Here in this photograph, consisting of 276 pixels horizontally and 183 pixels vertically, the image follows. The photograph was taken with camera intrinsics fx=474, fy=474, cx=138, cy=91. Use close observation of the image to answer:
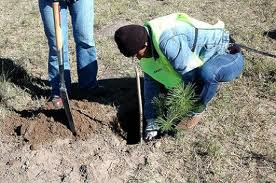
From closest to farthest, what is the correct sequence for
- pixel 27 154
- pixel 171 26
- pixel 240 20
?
pixel 171 26 → pixel 27 154 → pixel 240 20

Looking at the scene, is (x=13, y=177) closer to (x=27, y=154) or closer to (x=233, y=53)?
(x=27, y=154)

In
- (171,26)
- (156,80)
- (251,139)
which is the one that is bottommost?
(251,139)

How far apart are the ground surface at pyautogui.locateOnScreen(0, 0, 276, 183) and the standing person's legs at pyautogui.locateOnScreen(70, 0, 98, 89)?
0.20m

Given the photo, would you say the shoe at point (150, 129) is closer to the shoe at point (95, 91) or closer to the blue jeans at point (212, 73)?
the blue jeans at point (212, 73)

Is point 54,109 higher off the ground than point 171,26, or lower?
lower

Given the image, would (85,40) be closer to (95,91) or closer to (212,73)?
(95,91)

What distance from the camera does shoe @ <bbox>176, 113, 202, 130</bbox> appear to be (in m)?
3.92

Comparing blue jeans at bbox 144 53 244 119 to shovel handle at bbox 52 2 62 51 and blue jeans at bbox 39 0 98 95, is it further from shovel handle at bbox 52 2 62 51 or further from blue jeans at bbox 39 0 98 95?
shovel handle at bbox 52 2 62 51

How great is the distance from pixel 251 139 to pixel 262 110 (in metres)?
0.48

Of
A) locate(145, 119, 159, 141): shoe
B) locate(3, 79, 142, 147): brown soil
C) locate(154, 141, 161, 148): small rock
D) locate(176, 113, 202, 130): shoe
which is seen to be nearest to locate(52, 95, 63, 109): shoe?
locate(3, 79, 142, 147): brown soil

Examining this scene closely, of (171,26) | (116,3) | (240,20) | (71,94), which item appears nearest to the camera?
(171,26)

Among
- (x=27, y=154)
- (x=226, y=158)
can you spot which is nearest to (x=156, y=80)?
(x=226, y=158)

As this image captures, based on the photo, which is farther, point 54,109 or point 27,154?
point 54,109

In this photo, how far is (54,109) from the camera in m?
4.20
